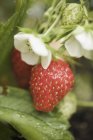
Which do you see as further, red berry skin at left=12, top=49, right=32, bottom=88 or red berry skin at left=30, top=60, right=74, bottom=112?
red berry skin at left=12, top=49, right=32, bottom=88

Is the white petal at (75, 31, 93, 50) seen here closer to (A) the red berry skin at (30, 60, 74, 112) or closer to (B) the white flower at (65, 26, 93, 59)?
(B) the white flower at (65, 26, 93, 59)

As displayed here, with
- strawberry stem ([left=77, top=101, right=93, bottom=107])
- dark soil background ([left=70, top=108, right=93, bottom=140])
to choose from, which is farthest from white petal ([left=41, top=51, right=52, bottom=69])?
dark soil background ([left=70, top=108, right=93, bottom=140])

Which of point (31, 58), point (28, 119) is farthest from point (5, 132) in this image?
point (31, 58)

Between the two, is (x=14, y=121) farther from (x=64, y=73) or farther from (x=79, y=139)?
(x=79, y=139)

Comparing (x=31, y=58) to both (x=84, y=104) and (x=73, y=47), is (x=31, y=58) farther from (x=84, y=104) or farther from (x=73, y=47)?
(x=84, y=104)

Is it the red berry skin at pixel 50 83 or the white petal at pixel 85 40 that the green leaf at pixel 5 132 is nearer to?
the red berry skin at pixel 50 83

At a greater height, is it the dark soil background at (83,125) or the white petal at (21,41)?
the white petal at (21,41)

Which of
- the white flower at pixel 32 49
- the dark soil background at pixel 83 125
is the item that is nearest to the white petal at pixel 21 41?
the white flower at pixel 32 49

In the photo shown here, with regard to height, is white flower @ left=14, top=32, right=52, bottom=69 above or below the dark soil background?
above
